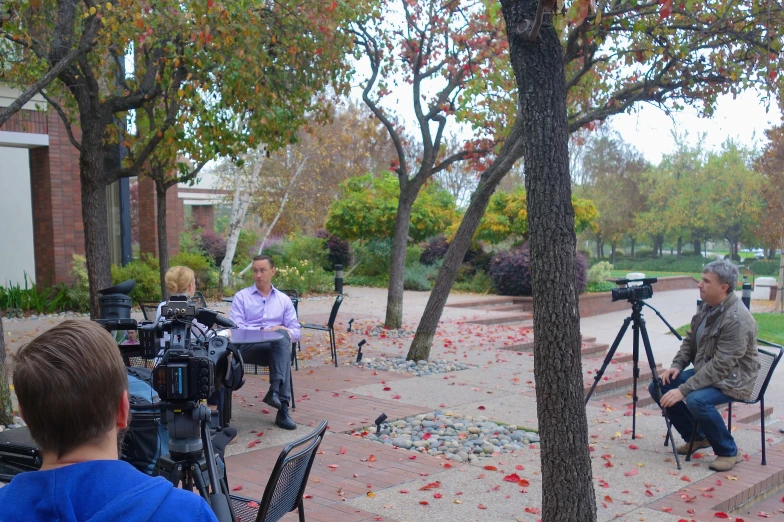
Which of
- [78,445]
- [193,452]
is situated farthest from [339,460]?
[78,445]

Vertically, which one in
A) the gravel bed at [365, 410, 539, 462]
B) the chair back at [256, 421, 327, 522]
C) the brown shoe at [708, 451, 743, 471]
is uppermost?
the chair back at [256, 421, 327, 522]

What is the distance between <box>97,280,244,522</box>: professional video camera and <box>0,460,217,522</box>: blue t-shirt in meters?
0.96

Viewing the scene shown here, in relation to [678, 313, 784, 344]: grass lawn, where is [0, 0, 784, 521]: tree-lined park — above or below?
above

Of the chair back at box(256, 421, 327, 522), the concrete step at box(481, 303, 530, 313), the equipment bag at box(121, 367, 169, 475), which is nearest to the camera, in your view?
the chair back at box(256, 421, 327, 522)

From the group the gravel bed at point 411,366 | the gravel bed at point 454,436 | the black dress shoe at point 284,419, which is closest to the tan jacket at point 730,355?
the gravel bed at point 454,436

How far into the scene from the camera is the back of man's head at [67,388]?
155 centimetres

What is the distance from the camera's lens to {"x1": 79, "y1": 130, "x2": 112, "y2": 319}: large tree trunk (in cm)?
888

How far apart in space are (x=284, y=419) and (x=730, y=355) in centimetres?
362

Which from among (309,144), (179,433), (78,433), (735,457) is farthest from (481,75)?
(309,144)

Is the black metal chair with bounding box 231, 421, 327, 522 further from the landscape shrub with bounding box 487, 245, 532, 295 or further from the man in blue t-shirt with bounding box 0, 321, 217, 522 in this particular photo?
the landscape shrub with bounding box 487, 245, 532, 295

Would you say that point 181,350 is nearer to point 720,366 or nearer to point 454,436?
point 454,436

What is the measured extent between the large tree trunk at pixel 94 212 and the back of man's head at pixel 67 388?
25.3ft

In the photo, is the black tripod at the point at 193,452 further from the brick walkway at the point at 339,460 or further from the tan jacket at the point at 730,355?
the tan jacket at the point at 730,355

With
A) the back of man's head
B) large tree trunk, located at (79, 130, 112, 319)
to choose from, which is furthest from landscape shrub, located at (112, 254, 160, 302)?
the back of man's head
